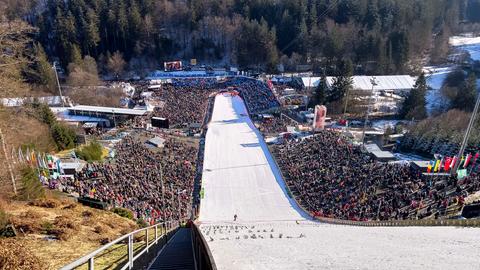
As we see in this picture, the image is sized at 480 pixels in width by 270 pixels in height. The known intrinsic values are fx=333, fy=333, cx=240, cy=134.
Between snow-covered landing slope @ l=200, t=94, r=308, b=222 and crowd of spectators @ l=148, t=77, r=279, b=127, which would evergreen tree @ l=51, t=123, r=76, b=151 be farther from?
crowd of spectators @ l=148, t=77, r=279, b=127

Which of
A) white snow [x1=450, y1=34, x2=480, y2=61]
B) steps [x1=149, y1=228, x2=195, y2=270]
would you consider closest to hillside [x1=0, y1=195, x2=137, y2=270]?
steps [x1=149, y1=228, x2=195, y2=270]

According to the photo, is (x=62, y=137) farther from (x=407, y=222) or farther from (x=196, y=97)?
(x=407, y=222)

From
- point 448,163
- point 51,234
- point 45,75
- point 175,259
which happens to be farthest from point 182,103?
point 175,259

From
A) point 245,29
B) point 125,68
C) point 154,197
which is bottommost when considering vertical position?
point 154,197

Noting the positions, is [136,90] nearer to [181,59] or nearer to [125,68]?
[125,68]

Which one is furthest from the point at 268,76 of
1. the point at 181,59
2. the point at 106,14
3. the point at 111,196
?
the point at 111,196

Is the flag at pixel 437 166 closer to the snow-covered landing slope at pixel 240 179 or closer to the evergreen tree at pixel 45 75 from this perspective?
the snow-covered landing slope at pixel 240 179
